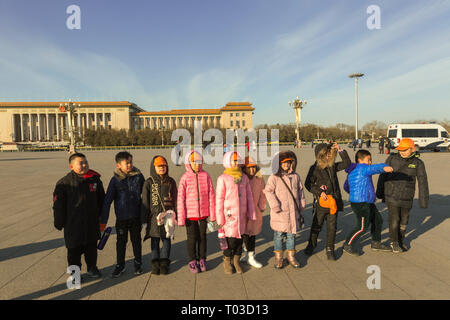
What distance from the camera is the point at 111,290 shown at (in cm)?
292

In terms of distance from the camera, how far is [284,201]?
11.1 feet

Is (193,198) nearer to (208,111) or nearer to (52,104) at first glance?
(208,111)

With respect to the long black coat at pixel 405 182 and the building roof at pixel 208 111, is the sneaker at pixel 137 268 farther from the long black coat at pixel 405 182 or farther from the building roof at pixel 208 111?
the building roof at pixel 208 111

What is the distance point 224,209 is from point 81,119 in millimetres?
101857

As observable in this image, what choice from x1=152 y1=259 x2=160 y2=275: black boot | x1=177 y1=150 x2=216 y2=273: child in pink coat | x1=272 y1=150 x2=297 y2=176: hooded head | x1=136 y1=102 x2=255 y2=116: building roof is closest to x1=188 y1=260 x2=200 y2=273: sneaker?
x1=177 y1=150 x2=216 y2=273: child in pink coat

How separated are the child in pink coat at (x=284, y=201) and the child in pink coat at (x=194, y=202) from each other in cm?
77

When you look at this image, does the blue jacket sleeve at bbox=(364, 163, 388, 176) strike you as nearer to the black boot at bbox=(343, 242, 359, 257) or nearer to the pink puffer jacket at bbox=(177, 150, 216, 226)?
the black boot at bbox=(343, 242, 359, 257)

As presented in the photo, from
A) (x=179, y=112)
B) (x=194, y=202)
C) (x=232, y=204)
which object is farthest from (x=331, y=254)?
(x=179, y=112)

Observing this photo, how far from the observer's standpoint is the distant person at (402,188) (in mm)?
3732

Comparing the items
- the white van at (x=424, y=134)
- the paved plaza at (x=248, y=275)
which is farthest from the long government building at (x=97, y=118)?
the paved plaza at (x=248, y=275)

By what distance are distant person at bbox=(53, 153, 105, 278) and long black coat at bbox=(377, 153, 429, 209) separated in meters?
4.01
